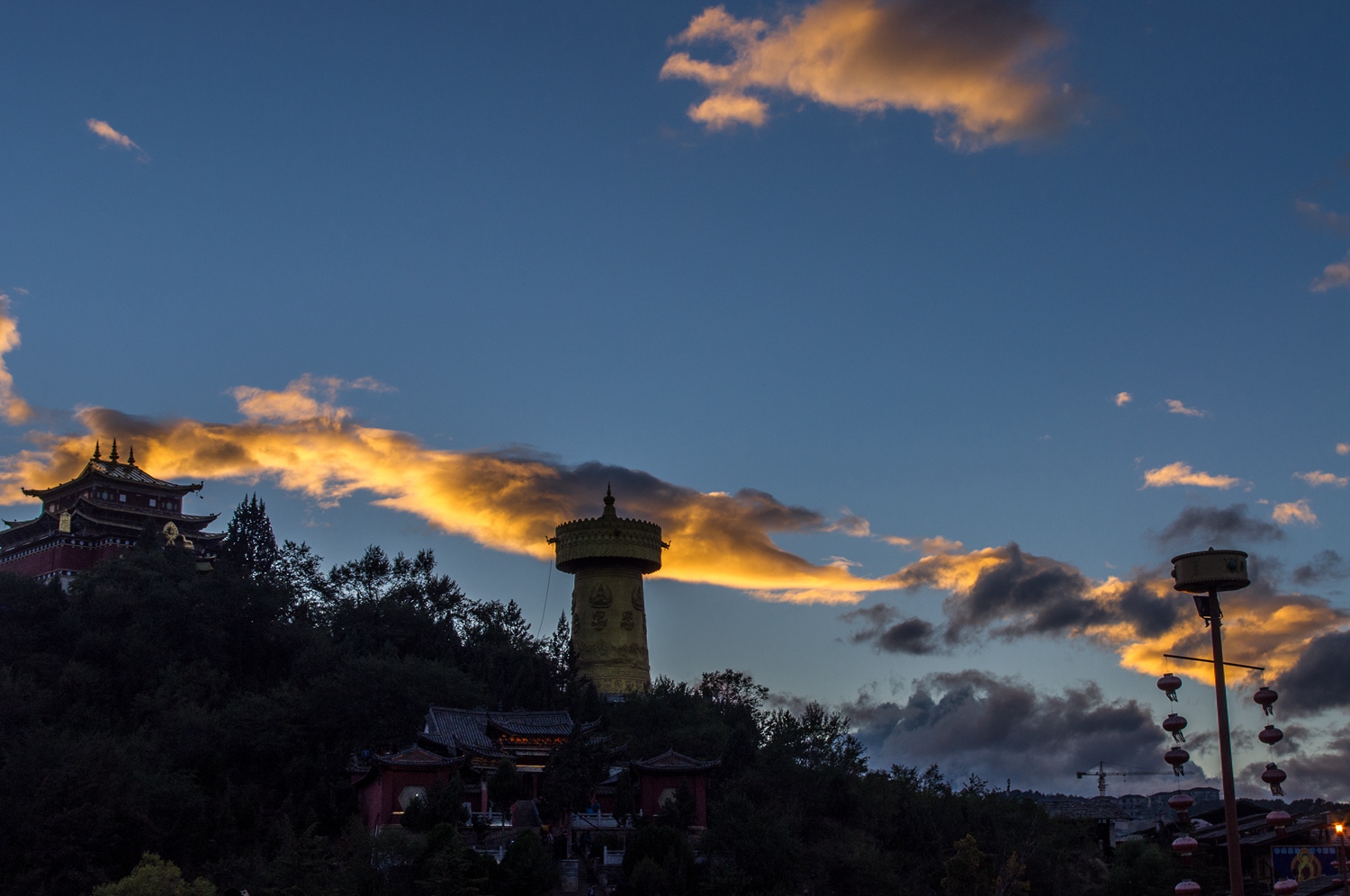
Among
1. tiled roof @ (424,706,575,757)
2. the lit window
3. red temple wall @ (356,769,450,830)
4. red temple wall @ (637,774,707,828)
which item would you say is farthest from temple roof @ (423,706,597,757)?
red temple wall @ (637,774,707,828)

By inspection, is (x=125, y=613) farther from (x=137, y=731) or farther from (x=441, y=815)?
(x=441, y=815)

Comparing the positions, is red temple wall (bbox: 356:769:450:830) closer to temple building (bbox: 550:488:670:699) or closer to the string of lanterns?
temple building (bbox: 550:488:670:699)

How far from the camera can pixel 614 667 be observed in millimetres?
53062

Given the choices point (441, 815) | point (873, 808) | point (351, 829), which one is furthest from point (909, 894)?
point (351, 829)

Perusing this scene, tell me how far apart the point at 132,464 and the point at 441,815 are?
3482cm

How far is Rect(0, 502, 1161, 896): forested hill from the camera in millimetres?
32000

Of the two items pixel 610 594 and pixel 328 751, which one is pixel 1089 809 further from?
pixel 328 751

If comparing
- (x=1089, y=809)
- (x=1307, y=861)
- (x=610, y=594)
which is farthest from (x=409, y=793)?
(x=1089, y=809)

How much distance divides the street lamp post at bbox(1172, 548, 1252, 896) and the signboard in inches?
1167

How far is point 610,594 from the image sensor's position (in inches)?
2119

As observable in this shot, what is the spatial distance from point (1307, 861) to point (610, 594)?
28.4m

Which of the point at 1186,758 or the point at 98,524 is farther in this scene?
the point at 98,524

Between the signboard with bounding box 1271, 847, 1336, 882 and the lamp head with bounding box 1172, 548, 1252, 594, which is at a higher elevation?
the lamp head with bounding box 1172, 548, 1252, 594

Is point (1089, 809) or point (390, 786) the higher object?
point (390, 786)
